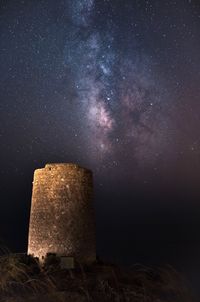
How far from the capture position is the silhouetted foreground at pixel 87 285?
9562mm

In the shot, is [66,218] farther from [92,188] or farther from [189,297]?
[189,297]

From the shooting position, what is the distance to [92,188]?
58.5ft

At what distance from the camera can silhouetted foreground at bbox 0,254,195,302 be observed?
9.56m

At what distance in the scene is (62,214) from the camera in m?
16.3

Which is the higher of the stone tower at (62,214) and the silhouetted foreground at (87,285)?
the stone tower at (62,214)

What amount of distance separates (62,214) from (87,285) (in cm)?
438

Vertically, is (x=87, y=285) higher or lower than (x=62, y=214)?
lower

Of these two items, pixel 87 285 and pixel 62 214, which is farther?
pixel 62 214

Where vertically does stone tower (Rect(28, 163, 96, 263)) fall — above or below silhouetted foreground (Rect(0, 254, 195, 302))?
above

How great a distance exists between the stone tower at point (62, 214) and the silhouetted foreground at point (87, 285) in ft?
2.24

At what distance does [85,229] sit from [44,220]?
1870mm

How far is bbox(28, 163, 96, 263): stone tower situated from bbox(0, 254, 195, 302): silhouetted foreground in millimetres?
683

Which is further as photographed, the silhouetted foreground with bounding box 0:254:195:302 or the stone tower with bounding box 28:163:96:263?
the stone tower with bounding box 28:163:96:263

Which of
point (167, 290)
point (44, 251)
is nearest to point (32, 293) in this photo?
point (167, 290)
